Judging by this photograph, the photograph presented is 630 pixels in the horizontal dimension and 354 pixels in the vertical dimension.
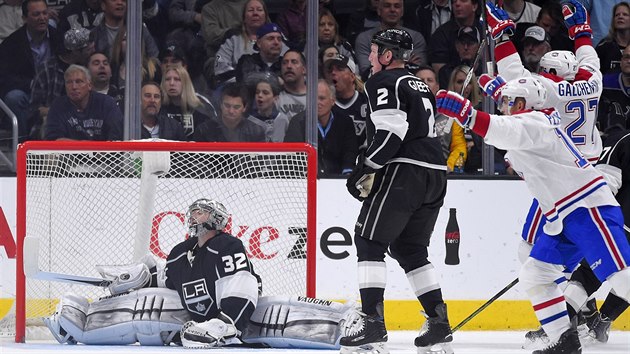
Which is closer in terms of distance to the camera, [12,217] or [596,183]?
[596,183]

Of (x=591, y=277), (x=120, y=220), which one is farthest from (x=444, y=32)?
(x=120, y=220)

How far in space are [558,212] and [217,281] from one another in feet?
5.13

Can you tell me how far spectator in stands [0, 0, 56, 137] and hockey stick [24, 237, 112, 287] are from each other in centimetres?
148

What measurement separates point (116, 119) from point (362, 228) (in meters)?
2.37

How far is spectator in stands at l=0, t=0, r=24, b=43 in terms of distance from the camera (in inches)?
275

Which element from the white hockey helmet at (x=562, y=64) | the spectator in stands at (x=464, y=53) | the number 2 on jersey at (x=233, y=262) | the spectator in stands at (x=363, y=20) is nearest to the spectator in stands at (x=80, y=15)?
the spectator in stands at (x=363, y=20)

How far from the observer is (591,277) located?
599 cm

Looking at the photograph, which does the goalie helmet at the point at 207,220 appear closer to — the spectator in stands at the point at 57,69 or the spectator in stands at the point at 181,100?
the spectator in stands at the point at 181,100

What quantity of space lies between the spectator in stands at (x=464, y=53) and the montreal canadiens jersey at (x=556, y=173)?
2.33 metres

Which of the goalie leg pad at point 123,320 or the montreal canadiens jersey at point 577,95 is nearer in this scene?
the goalie leg pad at point 123,320

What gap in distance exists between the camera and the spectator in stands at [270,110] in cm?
687

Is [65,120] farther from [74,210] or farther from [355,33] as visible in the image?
[355,33]

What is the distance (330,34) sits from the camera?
7.10 m

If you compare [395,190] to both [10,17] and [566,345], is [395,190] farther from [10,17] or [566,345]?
[10,17]
